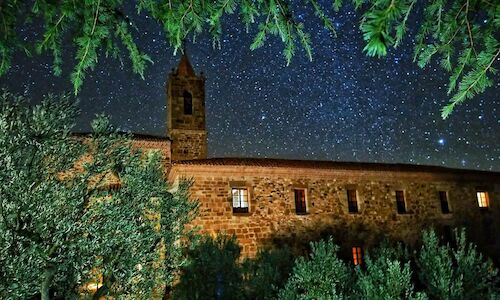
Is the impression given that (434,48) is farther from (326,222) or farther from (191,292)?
(326,222)

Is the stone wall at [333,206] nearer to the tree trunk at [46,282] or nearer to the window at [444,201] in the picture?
the window at [444,201]

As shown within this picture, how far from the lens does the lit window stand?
2218 centimetres

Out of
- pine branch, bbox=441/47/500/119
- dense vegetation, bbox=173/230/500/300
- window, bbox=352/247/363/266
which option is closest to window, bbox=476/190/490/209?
window, bbox=352/247/363/266

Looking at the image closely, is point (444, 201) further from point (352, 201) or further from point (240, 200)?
point (240, 200)

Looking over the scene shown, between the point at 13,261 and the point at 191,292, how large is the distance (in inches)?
202

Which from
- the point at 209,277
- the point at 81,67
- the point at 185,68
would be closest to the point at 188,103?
the point at 185,68

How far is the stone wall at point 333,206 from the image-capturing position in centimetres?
1736

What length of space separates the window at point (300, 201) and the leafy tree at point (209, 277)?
7.32 meters

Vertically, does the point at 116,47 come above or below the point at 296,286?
above

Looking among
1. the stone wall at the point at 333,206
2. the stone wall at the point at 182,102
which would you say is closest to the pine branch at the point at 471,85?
the stone wall at the point at 333,206

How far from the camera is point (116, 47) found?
153 inches

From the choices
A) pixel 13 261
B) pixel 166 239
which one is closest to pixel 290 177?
pixel 166 239

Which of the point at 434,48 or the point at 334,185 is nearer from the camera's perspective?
the point at 434,48

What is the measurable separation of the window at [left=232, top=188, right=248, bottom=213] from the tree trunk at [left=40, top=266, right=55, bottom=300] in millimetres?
10849
